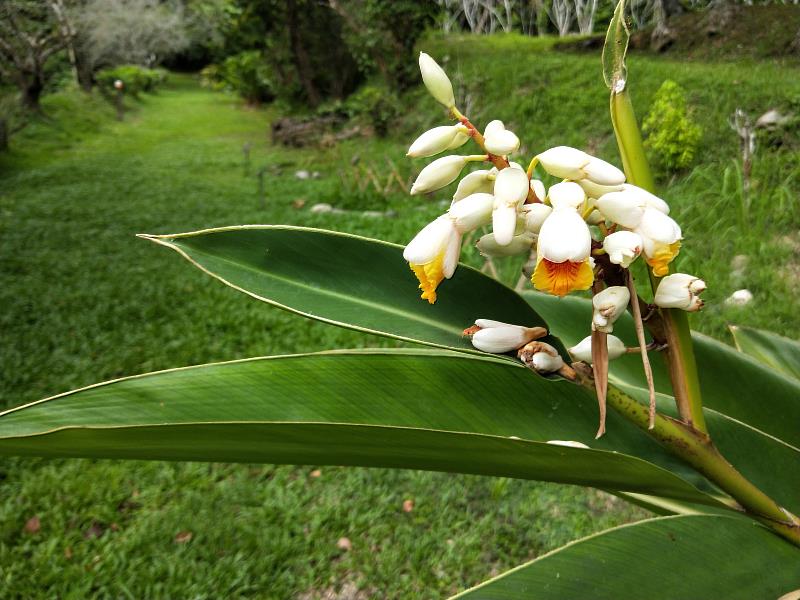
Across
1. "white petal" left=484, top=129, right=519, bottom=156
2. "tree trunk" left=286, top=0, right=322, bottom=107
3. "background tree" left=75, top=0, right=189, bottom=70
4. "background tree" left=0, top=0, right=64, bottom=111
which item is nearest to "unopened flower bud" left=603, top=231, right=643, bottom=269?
"white petal" left=484, top=129, right=519, bottom=156

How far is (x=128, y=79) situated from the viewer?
1405cm

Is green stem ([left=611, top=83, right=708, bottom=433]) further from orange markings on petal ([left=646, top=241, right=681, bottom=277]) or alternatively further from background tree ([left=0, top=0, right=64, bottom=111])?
background tree ([left=0, top=0, right=64, bottom=111])

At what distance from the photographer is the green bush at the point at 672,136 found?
3.51m

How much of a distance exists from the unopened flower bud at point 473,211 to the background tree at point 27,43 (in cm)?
920

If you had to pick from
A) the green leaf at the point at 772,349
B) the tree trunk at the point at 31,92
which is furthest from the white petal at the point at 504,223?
the tree trunk at the point at 31,92

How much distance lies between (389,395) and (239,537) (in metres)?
1.45

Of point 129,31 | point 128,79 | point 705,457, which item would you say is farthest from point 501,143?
point 129,31

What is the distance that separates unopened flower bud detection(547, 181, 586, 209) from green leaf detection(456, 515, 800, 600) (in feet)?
0.89

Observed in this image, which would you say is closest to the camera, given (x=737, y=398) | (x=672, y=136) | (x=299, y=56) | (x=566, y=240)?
(x=566, y=240)

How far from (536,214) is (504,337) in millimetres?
108

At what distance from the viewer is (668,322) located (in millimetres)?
532

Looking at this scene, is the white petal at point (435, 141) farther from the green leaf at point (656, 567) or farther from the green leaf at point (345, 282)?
the green leaf at point (656, 567)

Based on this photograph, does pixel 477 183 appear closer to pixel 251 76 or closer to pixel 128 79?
pixel 251 76

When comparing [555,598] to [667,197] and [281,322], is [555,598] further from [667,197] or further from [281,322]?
[667,197]
